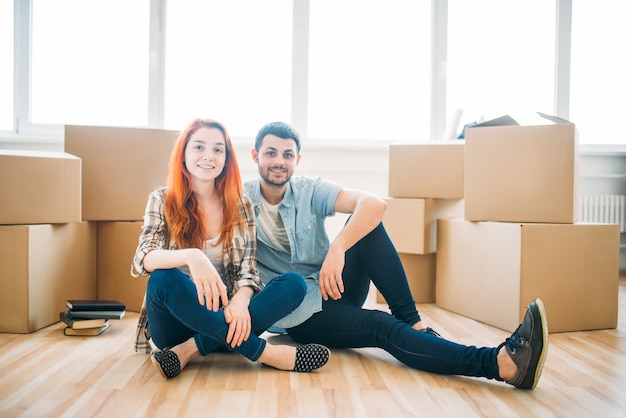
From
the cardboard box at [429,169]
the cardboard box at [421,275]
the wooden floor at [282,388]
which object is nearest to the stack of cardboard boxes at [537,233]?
the wooden floor at [282,388]

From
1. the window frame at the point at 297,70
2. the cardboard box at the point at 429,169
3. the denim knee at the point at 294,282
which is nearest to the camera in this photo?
the denim knee at the point at 294,282

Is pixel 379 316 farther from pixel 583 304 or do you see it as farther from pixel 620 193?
pixel 620 193

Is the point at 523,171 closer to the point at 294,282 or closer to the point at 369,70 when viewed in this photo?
the point at 294,282

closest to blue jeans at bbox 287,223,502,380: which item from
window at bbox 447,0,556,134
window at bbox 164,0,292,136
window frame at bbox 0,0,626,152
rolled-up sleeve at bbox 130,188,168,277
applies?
rolled-up sleeve at bbox 130,188,168,277

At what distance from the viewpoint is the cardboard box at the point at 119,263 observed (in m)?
2.25

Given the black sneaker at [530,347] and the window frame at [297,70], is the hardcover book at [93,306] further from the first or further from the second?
the window frame at [297,70]

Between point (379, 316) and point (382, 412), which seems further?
point (379, 316)

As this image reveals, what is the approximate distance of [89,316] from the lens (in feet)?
6.09

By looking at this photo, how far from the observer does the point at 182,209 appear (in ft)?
4.85

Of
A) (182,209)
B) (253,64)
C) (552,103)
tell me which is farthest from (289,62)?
(182,209)

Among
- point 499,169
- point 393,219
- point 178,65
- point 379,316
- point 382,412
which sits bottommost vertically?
point 382,412

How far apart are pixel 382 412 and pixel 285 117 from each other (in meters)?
2.52

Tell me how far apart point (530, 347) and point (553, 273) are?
0.76 metres

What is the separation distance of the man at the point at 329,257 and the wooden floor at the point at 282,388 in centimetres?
9
